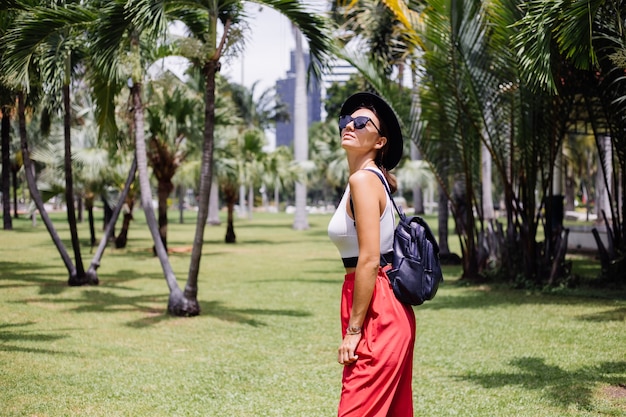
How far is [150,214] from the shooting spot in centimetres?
1071

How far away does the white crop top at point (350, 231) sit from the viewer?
10.3 feet

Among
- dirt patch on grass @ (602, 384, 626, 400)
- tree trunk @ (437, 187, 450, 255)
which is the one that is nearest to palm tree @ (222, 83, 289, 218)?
tree trunk @ (437, 187, 450, 255)

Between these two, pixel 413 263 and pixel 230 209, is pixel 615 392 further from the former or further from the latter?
pixel 230 209

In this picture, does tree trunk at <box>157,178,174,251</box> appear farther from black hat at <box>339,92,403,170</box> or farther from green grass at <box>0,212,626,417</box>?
black hat at <box>339,92,403,170</box>

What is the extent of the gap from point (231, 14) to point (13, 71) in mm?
2880

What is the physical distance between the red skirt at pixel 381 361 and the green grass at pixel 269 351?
102 inches

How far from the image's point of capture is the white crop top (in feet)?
10.3

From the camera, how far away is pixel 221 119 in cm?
1727

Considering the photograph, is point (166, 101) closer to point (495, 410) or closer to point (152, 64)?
point (152, 64)

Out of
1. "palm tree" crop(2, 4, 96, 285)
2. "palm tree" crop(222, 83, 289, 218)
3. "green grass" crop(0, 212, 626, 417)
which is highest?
"palm tree" crop(222, 83, 289, 218)

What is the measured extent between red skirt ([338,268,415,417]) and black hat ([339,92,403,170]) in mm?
558

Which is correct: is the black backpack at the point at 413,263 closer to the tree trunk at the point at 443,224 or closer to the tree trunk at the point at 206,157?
the tree trunk at the point at 206,157

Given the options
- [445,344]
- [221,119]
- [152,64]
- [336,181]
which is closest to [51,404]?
[445,344]

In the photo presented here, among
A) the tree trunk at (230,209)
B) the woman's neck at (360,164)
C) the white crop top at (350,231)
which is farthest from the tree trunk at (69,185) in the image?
the tree trunk at (230,209)
